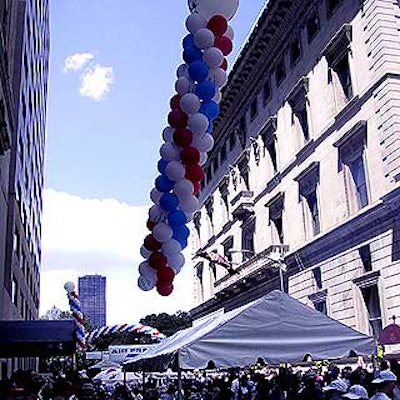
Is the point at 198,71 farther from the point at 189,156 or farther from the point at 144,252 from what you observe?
the point at 144,252

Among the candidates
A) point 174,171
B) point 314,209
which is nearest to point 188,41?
point 174,171

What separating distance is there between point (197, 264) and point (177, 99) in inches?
1883

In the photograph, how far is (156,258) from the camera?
8703 millimetres

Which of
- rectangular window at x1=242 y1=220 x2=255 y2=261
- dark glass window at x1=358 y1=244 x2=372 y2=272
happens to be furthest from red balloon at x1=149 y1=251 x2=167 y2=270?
rectangular window at x1=242 y1=220 x2=255 y2=261

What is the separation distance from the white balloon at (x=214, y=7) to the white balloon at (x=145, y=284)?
3639mm

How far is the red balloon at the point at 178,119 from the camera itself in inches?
341

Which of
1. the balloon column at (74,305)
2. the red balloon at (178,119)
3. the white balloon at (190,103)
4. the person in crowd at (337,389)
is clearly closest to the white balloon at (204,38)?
the white balloon at (190,103)

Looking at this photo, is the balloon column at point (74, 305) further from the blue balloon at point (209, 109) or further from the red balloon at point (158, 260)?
the blue balloon at point (209, 109)

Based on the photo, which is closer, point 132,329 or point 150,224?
point 150,224

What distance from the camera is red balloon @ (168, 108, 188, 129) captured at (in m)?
8.66

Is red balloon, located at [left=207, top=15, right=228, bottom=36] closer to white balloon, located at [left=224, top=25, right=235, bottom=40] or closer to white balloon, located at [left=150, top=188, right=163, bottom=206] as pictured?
white balloon, located at [left=224, top=25, right=235, bottom=40]

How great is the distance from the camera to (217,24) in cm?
895

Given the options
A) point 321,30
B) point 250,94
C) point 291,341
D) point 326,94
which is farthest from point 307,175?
point 291,341

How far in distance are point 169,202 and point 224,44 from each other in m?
2.39
